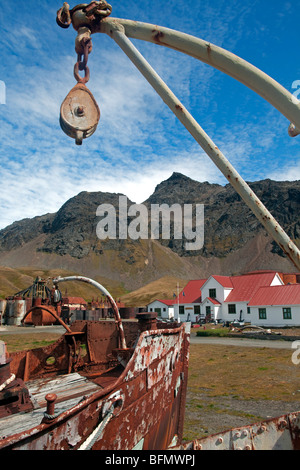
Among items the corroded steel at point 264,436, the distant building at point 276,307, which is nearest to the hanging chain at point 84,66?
the corroded steel at point 264,436

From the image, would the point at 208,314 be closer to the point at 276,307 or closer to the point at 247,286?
the point at 247,286

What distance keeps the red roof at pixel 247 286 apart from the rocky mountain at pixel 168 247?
8552 cm

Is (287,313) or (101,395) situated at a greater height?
(101,395)

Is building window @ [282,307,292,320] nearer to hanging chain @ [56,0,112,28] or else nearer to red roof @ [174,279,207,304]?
red roof @ [174,279,207,304]

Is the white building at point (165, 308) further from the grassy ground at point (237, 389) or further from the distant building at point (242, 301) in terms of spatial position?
the grassy ground at point (237, 389)

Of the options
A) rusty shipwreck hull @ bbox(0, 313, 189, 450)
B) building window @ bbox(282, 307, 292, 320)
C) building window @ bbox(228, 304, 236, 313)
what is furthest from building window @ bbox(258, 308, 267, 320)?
rusty shipwreck hull @ bbox(0, 313, 189, 450)

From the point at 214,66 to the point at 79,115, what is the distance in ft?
5.98

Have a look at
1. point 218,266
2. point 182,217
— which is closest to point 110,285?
point 218,266

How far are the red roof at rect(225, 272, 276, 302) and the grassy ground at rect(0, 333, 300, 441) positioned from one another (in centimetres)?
2073

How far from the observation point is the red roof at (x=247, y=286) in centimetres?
3922

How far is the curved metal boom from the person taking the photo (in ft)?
8.49

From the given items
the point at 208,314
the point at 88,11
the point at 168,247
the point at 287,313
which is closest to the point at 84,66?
the point at 88,11

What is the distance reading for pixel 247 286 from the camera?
41000mm

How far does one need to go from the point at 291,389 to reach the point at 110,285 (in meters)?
125
